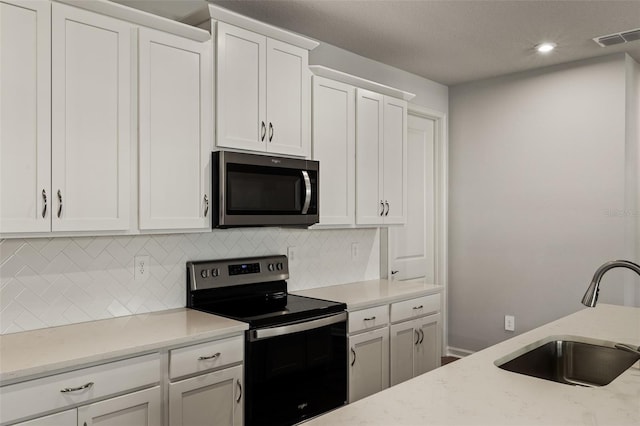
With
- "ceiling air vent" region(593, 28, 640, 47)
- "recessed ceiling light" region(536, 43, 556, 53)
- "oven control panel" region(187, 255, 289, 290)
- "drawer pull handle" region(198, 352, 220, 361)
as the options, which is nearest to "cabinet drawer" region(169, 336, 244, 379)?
"drawer pull handle" region(198, 352, 220, 361)

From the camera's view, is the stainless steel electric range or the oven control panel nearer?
the stainless steel electric range

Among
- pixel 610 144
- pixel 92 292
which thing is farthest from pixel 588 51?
pixel 92 292

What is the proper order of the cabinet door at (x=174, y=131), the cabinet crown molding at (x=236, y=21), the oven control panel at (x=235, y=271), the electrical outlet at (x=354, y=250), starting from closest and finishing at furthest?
1. the cabinet door at (x=174, y=131)
2. the cabinet crown molding at (x=236, y=21)
3. the oven control panel at (x=235, y=271)
4. the electrical outlet at (x=354, y=250)

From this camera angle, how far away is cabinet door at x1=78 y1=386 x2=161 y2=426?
1873 millimetres

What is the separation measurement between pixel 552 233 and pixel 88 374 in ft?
11.8

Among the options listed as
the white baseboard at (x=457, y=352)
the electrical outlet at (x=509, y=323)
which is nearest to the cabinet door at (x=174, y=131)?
the electrical outlet at (x=509, y=323)

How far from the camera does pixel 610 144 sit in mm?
3826

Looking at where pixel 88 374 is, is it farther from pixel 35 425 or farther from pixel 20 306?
pixel 20 306

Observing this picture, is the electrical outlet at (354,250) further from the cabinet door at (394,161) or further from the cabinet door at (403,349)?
the cabinet door at (403,349)

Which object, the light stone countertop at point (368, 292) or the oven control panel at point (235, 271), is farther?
the light stone countertop at point (368, 292)

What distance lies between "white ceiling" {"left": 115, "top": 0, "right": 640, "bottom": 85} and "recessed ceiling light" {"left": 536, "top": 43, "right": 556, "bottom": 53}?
52 millimetres

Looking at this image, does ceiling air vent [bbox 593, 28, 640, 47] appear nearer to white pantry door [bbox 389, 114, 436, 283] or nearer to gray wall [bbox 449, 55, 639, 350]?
gray wall [bbox 449, 55, 639, 350]

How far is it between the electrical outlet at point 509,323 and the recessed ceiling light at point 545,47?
220 cm

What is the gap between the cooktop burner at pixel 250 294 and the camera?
259 centimetres
